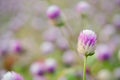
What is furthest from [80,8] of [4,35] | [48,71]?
[4,35]

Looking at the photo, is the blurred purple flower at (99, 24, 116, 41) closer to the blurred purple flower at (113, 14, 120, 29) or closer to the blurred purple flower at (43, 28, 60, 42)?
the blurred purple flower at (113, 14, 120, 29)

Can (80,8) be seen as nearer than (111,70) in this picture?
Yes

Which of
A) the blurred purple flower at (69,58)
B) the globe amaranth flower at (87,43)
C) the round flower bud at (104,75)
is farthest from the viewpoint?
the blurred purple flower at (69,58)

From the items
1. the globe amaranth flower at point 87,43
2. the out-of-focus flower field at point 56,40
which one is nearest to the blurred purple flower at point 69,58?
the out-of-focus flower field at point 56,40

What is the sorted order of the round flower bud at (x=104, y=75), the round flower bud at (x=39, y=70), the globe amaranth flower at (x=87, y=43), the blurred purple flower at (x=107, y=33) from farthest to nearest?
the blurred purple flower at (x=107, y=33) → the round flower bud at (x=39, y=70) → the round flower bud at (x=104, y=75) → the globe amaranth flower at (x=87, y=43)

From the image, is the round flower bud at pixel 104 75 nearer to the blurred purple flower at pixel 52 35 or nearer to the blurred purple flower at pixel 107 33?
the blurred purple flower at pixel 107 33

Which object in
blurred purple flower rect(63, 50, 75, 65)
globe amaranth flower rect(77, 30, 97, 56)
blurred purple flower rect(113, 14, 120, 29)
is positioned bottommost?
globe amaranth flower rect(77, 30, 97, 56)

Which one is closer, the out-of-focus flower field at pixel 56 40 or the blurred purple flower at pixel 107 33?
the out-of-focus flower field at pixel 56 40

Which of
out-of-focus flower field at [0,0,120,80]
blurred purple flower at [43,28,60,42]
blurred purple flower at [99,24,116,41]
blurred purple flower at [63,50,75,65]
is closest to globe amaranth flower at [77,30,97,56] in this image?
out-of-focus flower field at [0,0,120,80]

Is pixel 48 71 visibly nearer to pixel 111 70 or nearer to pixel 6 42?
pixel 111 70
